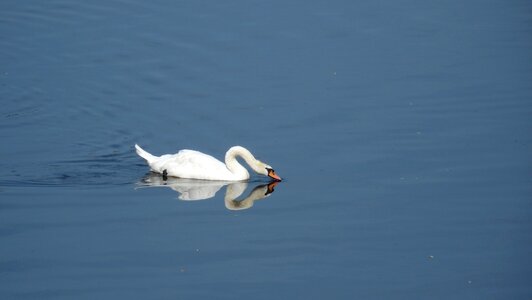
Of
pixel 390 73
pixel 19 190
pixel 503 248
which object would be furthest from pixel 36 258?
pixel 390 73

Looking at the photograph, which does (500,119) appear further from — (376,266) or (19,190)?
(19,190)

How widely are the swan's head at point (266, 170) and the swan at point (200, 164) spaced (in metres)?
0.02

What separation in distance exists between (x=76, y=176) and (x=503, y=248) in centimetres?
733

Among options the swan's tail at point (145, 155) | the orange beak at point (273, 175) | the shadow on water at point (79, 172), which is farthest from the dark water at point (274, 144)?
the swan's tail at point (145, 155)

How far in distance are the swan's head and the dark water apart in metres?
0.18

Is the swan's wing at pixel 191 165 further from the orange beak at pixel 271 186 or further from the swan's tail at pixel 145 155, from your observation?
the orange beak at pixel 271 186

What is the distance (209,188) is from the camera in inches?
792

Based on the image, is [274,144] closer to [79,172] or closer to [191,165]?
[191,165]

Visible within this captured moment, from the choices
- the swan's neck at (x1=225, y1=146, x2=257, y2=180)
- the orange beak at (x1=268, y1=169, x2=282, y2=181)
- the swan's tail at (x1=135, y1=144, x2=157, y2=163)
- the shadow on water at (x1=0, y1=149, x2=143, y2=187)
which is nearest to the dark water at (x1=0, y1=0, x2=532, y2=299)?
the shadow on water at (x1=0, y1=149, x2=143, y2=187)

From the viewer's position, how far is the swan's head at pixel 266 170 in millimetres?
19656

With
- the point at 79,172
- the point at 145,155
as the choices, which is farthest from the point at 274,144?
the point at 79,172

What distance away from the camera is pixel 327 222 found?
57.1 feet

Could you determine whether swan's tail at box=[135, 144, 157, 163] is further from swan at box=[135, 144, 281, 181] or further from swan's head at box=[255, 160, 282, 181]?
swan's head at box=[255, 160, 282, 181]

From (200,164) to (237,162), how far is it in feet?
2.37
